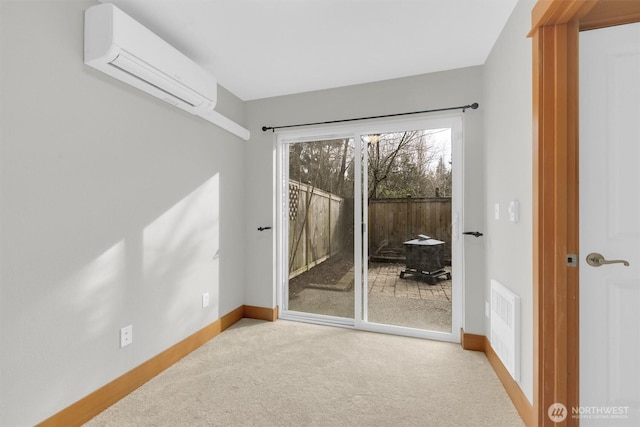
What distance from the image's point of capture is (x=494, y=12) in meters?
1.78

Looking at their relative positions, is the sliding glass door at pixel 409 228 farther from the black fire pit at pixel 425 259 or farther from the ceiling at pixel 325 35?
the ceiling at pixel 325 35

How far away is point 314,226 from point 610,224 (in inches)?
89.0

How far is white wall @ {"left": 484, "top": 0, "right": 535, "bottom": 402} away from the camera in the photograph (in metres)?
1.57

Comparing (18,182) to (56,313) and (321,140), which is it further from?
(321,140)

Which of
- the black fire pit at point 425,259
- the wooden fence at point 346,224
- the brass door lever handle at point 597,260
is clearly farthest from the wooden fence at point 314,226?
the brass door lever handle at point 597,260

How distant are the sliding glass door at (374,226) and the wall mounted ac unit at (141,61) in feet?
3.47

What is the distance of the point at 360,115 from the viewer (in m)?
2.73

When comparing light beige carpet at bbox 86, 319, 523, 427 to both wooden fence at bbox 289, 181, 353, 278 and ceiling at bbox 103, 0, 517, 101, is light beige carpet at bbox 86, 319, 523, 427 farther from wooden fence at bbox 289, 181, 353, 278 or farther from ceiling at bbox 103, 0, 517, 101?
ceiling at bbox 103, 0, 517, 101

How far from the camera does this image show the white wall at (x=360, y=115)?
2.40 metres

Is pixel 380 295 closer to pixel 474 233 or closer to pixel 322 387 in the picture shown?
pixel 474 233

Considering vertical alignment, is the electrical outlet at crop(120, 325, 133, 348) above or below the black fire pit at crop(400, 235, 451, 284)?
below

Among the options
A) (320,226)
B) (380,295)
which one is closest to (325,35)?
(320,226)

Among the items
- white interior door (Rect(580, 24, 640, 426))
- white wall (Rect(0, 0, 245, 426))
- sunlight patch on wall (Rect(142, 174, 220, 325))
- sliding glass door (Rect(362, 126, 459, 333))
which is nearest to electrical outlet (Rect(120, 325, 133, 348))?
white wall (Rect(0, 0, 245, 426))

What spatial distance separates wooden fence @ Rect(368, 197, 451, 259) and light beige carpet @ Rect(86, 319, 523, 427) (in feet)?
2.77
